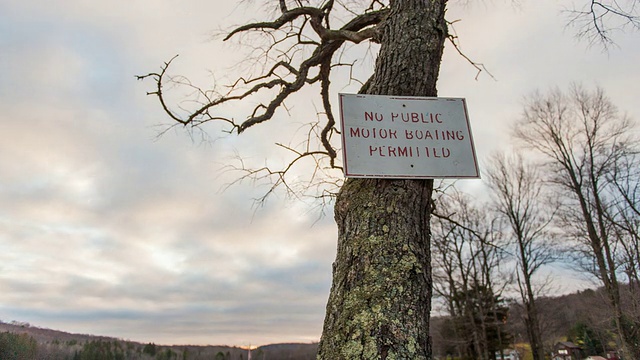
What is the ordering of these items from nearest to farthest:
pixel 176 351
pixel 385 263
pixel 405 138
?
1. pixel 385 263
2. pixel 405 138
3. pixel 176 351

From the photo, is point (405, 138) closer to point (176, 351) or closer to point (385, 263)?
point (385, 263)

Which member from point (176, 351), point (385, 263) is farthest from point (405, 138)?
point (176, 351)

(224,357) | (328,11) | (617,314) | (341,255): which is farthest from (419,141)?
(224,357)

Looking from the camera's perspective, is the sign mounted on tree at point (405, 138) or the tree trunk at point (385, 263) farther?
the sign mounted on tree at point (405, 138)

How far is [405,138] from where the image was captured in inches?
74.0

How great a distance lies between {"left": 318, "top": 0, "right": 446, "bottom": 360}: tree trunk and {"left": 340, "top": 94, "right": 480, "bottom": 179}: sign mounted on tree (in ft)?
0.24

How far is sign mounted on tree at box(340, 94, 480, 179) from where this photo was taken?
69.9 inches

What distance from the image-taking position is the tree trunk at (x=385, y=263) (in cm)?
137

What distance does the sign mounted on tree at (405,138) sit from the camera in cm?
178

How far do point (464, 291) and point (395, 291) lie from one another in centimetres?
1950

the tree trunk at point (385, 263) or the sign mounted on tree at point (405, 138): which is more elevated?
the sign mounted on tree at point (405, 138)

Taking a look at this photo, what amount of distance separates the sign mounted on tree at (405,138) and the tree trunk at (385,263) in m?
0.07

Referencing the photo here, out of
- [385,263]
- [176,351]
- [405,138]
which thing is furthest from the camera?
[176,351]

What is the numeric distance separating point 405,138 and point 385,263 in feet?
2.17
